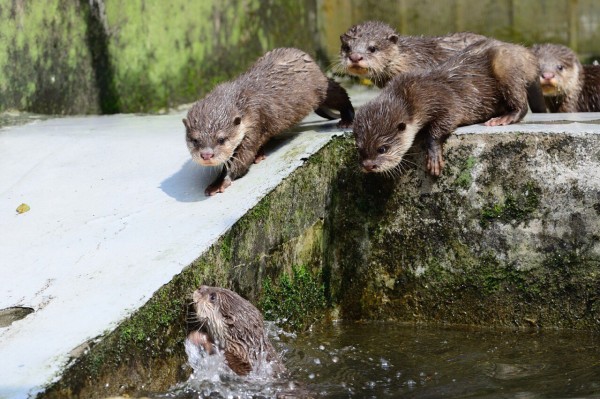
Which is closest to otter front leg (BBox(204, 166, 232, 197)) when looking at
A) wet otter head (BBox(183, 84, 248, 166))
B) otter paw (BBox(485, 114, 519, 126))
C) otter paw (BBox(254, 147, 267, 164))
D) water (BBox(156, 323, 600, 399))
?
wet otter head (BBox(183, 84, 248, 166))

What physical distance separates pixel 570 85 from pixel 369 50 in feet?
5.68

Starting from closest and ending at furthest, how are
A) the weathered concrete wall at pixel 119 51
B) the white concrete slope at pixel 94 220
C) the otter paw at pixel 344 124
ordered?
the white concrete slope at pixel 94 220 → the otter paw at pixel 344 124 → the weathered concrete wall at pixel 119 51

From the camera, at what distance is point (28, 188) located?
18.6ft

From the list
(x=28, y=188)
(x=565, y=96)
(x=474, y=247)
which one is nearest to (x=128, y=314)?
(x=28, y=188)

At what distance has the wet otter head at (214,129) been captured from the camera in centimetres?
562

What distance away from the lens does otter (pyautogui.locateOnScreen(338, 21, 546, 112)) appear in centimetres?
702

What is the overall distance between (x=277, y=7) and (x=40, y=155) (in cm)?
410

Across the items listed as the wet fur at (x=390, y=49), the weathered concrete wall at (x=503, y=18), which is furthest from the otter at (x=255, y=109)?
the weathered concrete wall at (x=503, y=18)

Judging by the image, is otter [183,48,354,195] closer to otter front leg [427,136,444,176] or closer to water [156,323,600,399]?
otter front leg [427,136,444,176]

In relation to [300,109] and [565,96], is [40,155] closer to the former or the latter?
[300,109]

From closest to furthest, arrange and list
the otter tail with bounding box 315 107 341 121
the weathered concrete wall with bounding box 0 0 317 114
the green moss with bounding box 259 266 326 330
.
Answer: the green moss with bounding box 259 266 326 330
the otter tail with bounding box 315 107 341 121
the weathered concrete wall with bounding box 0 0 317 114

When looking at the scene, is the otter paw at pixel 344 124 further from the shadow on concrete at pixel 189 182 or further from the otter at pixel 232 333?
the otter at pixel 232 333

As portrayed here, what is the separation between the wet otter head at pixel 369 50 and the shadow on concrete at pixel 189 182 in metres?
1.53

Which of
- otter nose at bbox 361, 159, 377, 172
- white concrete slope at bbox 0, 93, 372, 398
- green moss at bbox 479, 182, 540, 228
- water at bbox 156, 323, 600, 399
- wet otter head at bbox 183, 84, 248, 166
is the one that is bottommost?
water at bbox 156, 323, 600, 399
